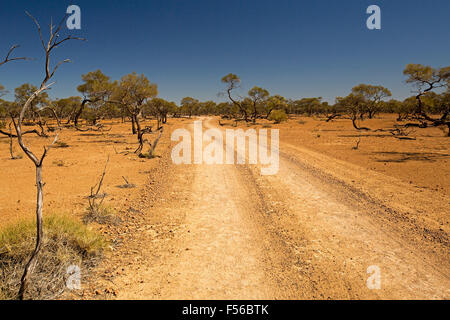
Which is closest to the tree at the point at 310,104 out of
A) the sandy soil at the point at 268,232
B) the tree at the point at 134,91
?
the tree at the point at 134,91

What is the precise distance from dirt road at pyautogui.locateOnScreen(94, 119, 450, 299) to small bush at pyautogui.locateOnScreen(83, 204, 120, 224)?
31.8 inches

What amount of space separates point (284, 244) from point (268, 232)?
0.63 metres

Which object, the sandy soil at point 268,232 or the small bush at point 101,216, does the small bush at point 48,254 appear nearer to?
the sandy soil at point 268,232

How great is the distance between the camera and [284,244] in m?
5.26

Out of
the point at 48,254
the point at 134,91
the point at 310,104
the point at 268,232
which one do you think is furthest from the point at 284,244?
the point at 310,104

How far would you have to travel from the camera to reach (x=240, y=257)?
4.79m

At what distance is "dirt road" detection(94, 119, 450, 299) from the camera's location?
3918 millimetres

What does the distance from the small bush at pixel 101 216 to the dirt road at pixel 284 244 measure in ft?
2.65

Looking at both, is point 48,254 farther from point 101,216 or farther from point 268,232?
point 268,232

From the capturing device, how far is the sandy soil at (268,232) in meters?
3.96

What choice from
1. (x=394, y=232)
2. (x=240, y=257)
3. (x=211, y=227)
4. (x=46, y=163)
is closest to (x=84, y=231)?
(x=211, y=227)

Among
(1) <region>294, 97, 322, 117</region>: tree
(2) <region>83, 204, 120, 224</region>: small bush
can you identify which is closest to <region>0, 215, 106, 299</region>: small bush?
(2) <region>83, 204, 120, 224</region>: small bush

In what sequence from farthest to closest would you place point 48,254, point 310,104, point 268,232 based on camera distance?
A: point 310,104 → point 268,232 → point 48,254
